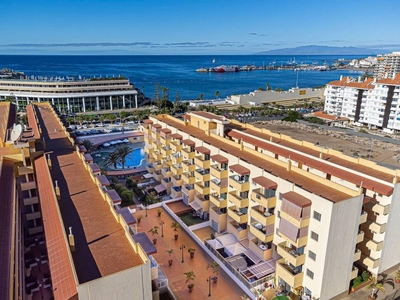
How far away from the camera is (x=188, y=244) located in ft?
104

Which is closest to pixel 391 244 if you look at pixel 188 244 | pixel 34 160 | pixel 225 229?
pixel 225 229

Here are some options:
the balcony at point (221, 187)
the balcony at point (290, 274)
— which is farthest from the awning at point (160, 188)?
the balcony at point (290, 274)

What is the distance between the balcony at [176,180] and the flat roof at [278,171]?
5.85 metres

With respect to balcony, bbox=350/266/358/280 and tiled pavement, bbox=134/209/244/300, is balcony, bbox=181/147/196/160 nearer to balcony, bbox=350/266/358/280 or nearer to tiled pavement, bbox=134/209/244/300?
tiled pavement, bbox=134/209/244/300

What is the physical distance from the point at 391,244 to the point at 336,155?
31.7 feet

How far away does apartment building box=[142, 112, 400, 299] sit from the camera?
22844mm

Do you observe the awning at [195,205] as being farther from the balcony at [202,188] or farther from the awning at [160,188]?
the awning at [160,188]

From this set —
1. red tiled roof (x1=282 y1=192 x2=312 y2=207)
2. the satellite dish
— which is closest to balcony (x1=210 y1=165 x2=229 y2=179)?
red tiled roof (x1=282 y1=192 x2=312 y2=207)

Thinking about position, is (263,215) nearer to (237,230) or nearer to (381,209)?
(237,230)

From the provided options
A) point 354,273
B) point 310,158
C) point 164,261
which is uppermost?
point 310,158

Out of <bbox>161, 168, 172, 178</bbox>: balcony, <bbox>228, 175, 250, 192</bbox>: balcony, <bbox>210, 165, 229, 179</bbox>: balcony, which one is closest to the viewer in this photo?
<bbox>228, 175, 250, 192</bbox>: balcony

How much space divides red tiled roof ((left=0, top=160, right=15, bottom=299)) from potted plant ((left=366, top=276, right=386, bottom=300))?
989 inches

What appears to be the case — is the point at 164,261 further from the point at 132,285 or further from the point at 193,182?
the point at 132,285

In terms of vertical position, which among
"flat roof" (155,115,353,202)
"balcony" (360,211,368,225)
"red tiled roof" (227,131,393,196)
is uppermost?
"red tiled roof" (227,131,393,196)
